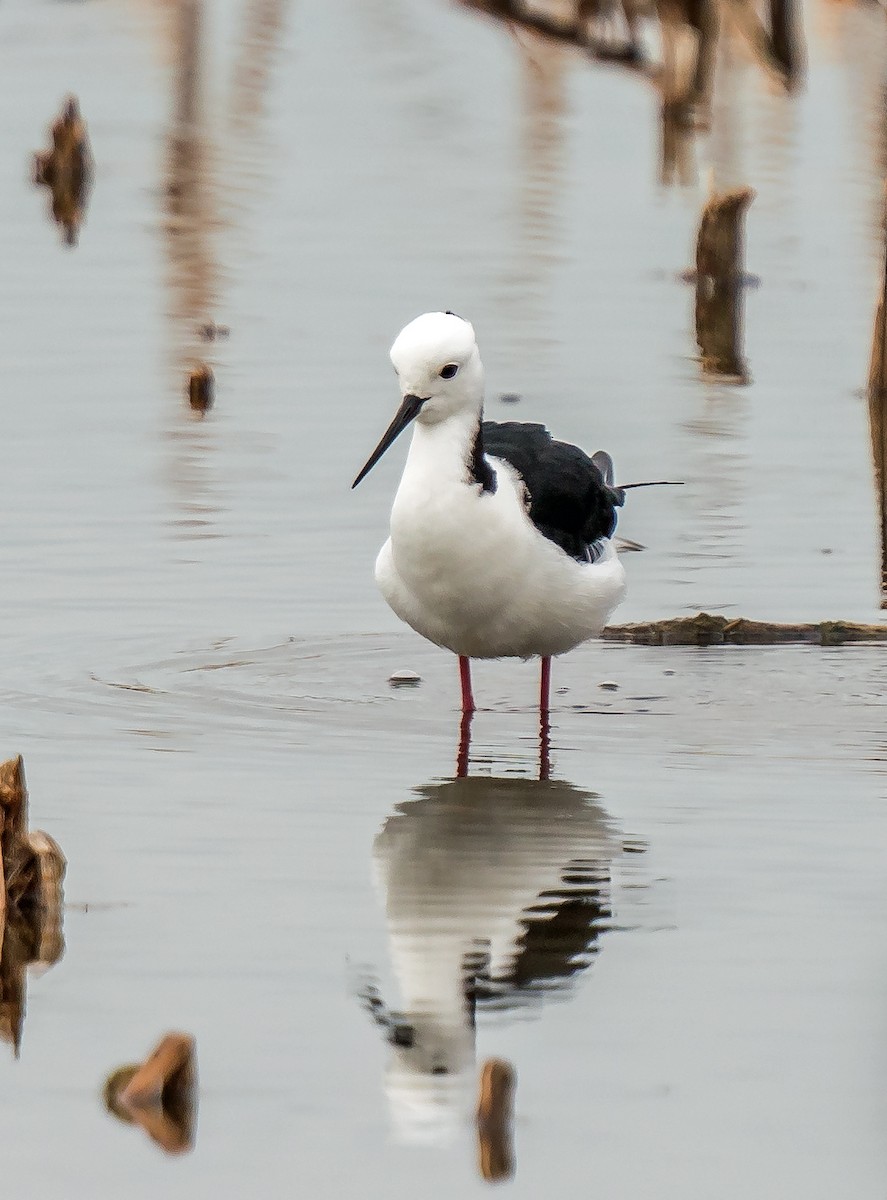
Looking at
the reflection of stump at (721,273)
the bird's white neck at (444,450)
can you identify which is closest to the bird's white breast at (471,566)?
the bird's white neck at (444,450)

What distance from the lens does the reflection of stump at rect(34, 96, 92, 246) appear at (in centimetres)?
1919

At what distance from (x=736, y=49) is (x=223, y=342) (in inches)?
545

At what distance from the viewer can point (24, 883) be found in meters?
6.25

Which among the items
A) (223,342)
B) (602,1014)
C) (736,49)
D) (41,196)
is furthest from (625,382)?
(736,49)

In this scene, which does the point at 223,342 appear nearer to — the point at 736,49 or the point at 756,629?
the point at 756,629

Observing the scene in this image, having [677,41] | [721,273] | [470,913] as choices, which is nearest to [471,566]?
[470,913]

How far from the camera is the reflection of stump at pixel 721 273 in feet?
50.3

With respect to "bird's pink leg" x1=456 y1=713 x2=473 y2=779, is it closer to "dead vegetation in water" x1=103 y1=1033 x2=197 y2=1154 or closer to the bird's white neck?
the bird's white neck

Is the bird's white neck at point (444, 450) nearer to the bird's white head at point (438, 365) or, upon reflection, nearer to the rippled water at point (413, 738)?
the bird's white head at point (438, 365)

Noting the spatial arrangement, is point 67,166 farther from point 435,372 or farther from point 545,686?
point 435,372

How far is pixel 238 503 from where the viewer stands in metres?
11.3

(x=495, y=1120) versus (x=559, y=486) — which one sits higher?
(x=559, y=486)

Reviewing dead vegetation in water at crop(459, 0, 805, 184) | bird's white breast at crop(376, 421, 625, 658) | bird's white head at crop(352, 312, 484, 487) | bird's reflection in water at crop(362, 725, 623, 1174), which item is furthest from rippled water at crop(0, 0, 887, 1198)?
dead vegetation in water at crop(459, 0, 805, 184)

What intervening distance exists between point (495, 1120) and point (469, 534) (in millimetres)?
3196
